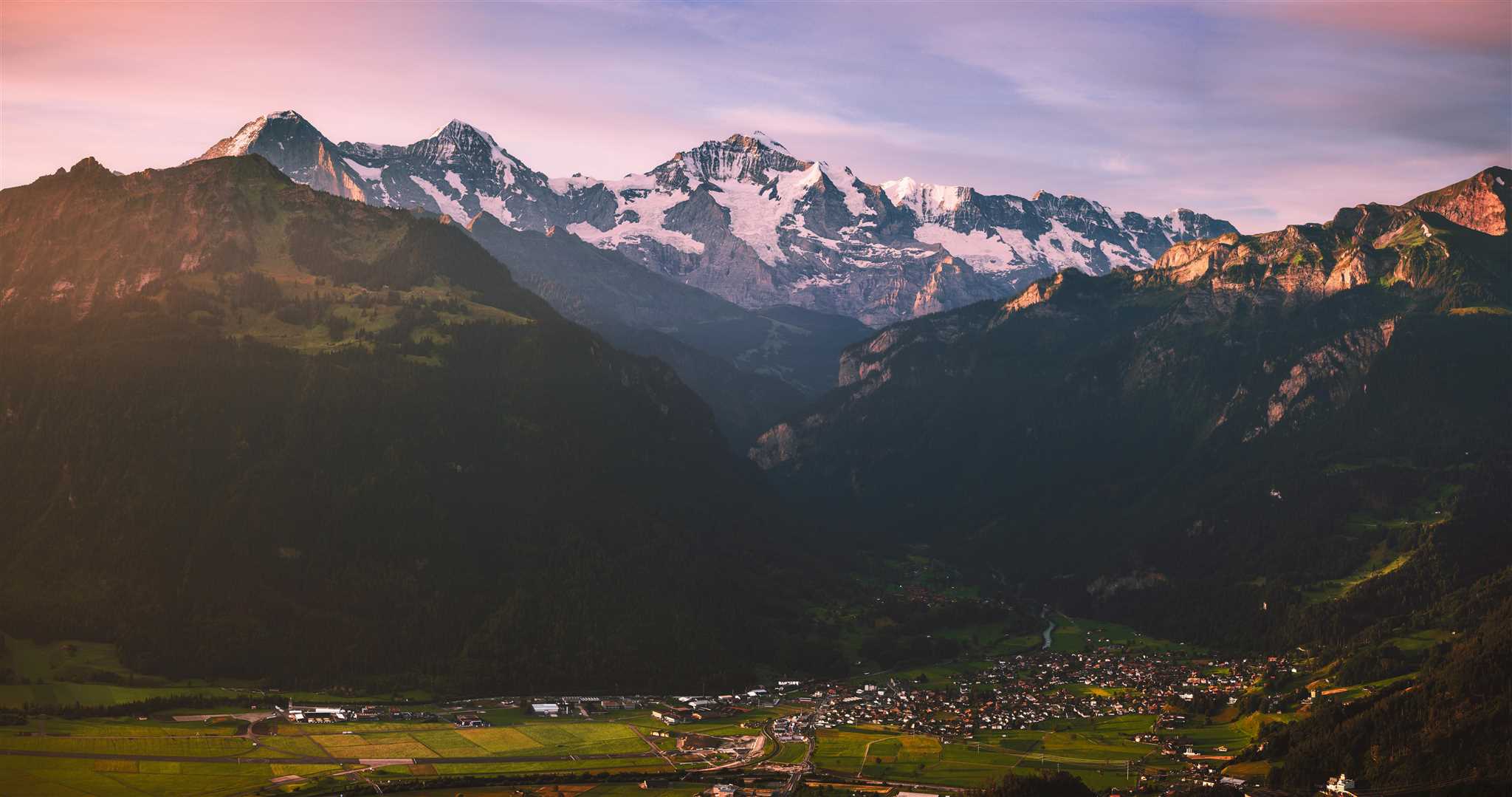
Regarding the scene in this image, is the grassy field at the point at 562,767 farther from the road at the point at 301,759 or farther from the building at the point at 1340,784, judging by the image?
the building at the point at 1340,784

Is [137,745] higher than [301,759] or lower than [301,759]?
higher

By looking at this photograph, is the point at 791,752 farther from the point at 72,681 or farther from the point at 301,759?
the point at 72,681

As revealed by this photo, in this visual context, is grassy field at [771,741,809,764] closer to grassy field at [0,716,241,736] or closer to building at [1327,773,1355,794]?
building at [1327,773,1355,794]

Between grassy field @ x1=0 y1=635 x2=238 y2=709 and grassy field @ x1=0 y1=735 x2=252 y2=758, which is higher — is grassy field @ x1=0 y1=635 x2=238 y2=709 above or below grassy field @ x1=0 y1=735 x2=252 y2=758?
above

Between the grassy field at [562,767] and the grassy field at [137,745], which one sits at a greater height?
the grassy field at [137,745]

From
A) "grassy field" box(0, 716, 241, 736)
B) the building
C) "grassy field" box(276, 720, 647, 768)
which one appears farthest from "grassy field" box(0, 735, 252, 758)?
the building

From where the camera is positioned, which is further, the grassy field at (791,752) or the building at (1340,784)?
the grassy field at (791,752)

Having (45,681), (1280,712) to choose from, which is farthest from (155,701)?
(1280,712)

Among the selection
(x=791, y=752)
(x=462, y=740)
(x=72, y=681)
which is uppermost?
(x=72, y=681)

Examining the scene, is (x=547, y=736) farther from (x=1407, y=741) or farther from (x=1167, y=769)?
(x=1407, y=741)

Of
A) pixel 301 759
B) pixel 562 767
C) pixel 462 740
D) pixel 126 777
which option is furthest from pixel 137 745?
pixel 562 767

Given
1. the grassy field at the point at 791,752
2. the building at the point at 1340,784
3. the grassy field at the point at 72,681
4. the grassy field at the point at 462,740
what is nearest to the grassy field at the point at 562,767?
the grassy field at the point at 462,740

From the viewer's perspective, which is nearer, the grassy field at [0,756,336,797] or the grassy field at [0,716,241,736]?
the grassy field at [0,756,336,797]
